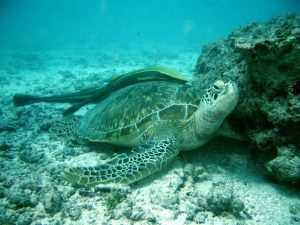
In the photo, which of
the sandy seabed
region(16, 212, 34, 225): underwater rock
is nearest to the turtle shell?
the sandy seabed

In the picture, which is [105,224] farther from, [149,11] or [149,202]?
[149,11]

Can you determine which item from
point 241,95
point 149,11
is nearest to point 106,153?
point 241,95

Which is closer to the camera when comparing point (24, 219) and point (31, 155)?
point (24, 219)

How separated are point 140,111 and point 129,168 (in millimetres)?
1101

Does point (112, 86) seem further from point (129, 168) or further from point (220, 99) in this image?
point (220, 99)

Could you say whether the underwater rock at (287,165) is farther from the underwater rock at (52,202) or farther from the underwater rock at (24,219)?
the underwater rock at (24,219)

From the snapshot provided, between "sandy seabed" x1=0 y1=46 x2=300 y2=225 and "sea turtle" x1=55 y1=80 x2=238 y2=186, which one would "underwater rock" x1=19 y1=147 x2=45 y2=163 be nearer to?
"sandy seabed" x1=0 y1=46 x2=300 y2=225

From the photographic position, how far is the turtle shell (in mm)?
3613

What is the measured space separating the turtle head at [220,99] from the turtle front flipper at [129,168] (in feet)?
2.23

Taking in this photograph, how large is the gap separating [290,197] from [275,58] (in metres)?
1.56

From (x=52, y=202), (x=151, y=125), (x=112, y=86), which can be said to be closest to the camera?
(x=52, y=202)

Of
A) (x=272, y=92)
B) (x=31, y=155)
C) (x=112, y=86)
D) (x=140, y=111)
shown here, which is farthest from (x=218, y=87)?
(x=31, y=155)

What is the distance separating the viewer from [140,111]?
12.3 ft

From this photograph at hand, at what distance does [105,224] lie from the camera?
2426 millimetres
